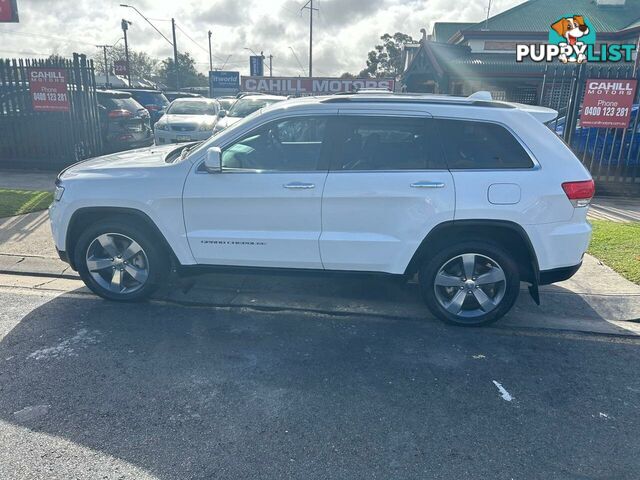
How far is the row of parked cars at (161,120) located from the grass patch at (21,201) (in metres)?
3.46

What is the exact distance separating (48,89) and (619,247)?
10.6 meters

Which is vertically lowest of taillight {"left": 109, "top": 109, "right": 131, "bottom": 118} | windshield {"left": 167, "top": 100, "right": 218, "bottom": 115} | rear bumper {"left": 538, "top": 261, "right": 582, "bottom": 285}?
rear bumper {"left": 538, "top": 261, "right": 582, "bottom": 285}

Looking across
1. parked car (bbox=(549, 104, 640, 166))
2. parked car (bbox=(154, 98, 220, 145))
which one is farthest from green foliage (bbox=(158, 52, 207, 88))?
parked car (bbox=(549, 104, 640, 166))

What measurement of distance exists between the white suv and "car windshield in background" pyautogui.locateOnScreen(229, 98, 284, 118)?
1093 centimetres

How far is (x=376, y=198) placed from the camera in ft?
12.6

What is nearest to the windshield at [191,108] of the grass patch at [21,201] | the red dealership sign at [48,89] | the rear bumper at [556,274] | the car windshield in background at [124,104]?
the car windshield in background at [124,104]

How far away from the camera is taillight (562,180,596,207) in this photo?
3.74m

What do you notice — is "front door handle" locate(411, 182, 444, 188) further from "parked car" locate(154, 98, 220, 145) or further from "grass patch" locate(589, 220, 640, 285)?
"parked car" locate(154, 98, 220, 145)

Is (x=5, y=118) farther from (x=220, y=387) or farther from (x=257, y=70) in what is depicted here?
(x=257, y=70)

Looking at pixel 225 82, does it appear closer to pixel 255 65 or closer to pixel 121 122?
pixel 255 65

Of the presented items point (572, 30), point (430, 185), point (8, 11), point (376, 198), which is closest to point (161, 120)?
point (8, 11)

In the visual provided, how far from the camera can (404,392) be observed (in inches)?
126
